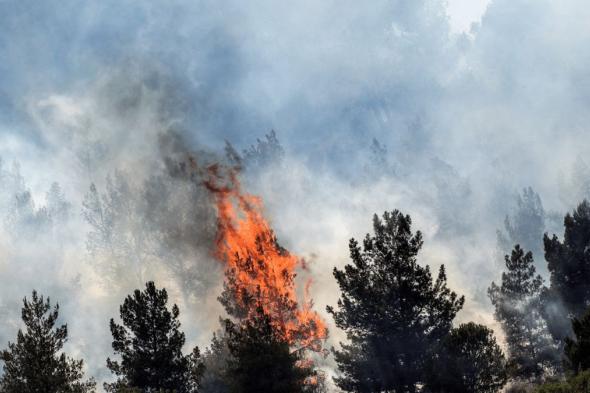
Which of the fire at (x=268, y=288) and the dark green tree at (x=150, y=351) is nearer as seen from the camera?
the dark green tree at (x=150, y=351)

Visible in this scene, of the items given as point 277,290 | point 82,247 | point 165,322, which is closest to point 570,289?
point 277,290

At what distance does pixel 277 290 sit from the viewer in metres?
44.2

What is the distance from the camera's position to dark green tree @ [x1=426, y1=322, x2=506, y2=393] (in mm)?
28344

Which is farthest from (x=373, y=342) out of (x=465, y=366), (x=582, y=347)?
(x=582, y=347)

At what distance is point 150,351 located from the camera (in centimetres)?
2734

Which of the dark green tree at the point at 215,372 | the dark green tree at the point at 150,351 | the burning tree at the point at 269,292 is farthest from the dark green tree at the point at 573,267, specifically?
the dark green tree at the point at 150,351

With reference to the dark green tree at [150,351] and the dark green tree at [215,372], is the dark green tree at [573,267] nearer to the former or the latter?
the dark green tree at [215,372]

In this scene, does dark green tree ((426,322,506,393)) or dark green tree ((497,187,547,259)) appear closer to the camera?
dark green tree ((426,322,506,393))

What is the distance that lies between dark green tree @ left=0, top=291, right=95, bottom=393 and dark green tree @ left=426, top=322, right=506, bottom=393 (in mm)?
18511

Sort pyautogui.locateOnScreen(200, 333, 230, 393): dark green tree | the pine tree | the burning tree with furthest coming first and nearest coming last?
1. the burning tree
2. the pine tree
3. pyautogui.locateOnScreen(200, 333, 230, 393): dark green tree

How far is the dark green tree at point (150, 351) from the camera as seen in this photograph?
88.3 ft

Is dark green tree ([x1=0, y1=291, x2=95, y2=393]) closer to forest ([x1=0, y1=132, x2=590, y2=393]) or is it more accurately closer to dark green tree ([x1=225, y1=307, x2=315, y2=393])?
forest ([x1=0, y1=132, x2=590, y2=393])

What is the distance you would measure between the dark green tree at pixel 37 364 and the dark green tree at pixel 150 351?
7.24 feet

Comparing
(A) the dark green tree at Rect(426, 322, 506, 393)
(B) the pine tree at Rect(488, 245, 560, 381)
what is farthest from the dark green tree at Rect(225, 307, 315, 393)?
(B) the pine tree at Rect(488, 245, 560, 381)
